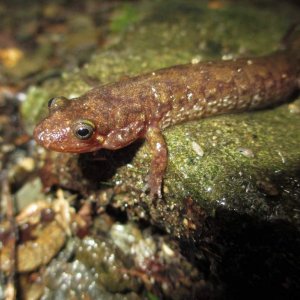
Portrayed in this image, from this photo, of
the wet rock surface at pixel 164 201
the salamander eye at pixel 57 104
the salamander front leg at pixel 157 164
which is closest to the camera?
the wet rock surface at pixel 164 201

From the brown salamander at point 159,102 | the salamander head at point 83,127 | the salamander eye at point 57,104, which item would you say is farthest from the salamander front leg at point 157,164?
the salamander eye at point 57,104

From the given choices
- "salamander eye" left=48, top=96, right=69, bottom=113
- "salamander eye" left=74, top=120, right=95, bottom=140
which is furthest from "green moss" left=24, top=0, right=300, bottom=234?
"salamander eye" left=48, top=96, right=69, bottom=113

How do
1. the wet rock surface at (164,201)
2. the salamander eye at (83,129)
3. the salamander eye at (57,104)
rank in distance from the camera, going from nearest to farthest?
the wet rock surface at (164,201), the salamander eye at (83,129), the salamander eye at (57,104)

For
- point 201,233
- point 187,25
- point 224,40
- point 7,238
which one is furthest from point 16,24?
point 201,233

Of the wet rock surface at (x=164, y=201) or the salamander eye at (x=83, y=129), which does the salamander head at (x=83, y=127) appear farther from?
the wet rock surface at (x=164, y=201)

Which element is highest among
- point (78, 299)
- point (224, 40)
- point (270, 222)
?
point (224, 40)

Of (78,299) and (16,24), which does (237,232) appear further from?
(16,24)

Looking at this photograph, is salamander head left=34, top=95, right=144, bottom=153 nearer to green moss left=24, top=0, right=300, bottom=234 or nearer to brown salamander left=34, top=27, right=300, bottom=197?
brown salamander left=34, top=27, right=300, bottom=197

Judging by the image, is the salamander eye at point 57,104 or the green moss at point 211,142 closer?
the green moss at point 211,142
